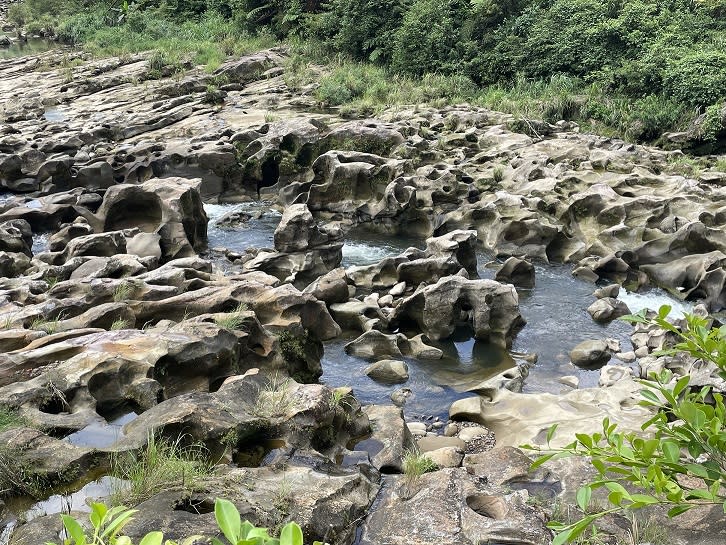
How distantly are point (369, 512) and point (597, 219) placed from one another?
1236cm

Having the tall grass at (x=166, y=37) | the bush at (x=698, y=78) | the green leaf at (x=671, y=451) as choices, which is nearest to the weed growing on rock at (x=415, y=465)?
the green leaf at (x=671, y=451)

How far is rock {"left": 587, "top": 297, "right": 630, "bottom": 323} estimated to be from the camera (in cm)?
1230

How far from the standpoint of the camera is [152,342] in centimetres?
737

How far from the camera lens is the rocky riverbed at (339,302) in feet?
18.4

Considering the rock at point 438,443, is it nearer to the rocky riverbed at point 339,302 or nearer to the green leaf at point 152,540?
the rocky riverbed at point 339,302

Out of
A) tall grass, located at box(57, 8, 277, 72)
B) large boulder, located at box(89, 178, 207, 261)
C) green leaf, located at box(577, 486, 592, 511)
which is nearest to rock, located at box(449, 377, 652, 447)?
green leaf, located at box(577, 486, 592, 511)

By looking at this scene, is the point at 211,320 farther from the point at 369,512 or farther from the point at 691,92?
the point at 691,92

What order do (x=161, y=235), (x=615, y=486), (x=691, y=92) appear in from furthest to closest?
(x=691, y=92), (x=161, y=235), (x=615, y=486)

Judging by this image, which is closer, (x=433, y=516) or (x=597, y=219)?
(x=433, y=516)

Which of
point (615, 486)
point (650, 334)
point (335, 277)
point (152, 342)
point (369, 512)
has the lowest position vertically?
point (650, 334)

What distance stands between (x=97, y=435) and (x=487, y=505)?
11.2ft

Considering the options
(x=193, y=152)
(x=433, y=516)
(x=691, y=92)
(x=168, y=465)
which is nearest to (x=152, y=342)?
(x=168, y=465)

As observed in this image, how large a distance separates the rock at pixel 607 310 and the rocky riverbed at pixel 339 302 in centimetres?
4

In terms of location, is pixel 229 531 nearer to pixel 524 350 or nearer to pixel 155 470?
pixel 155 470
